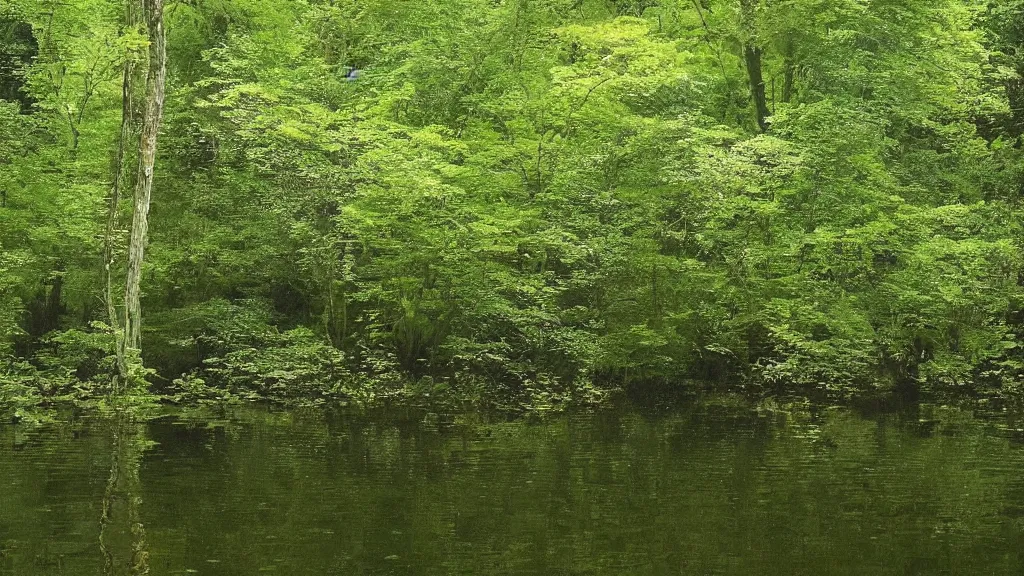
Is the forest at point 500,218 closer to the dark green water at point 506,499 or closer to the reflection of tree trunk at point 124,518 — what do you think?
the dark green water at point 506,499

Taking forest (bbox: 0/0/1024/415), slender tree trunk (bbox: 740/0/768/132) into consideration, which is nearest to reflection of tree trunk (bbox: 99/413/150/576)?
forest (bbox: 0/0/1024/415)

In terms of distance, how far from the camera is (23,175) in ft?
69.9

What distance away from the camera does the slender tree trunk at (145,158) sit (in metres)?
19.0

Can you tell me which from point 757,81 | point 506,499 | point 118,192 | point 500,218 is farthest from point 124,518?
point 757,81

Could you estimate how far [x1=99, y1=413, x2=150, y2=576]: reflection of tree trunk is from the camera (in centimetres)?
838

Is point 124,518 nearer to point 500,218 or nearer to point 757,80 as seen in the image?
point 500,218

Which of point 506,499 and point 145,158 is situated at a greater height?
point 145,158

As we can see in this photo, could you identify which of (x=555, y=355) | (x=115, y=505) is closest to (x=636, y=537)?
(x=115, y=505)

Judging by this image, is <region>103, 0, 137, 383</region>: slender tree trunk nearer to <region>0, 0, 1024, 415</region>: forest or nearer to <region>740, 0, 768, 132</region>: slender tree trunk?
<region>0, 0, 1024, 415</region>: forest

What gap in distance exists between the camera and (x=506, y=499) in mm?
11156

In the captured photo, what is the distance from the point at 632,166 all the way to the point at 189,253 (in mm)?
8996

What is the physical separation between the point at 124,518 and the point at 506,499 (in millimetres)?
3653

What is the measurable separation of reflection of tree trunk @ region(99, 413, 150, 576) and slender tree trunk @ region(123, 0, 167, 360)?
438 centimetres

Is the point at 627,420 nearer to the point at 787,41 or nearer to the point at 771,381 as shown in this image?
the point at 771,381
